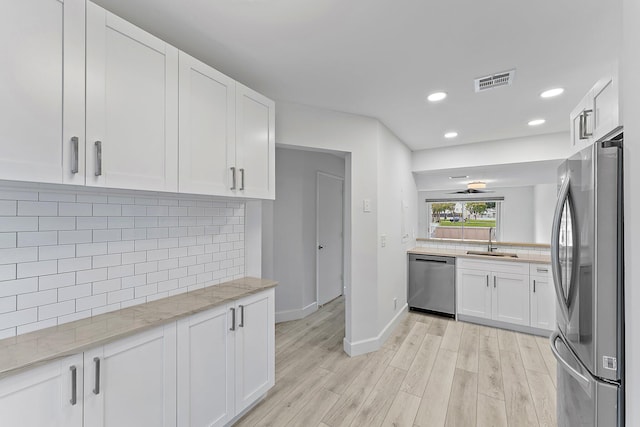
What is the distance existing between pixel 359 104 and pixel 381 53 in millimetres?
834

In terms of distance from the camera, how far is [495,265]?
357cm

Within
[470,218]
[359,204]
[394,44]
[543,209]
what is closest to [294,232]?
[359,204]

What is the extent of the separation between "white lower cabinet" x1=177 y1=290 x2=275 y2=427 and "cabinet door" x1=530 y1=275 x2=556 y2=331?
10.5ft

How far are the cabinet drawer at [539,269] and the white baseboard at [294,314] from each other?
9.43ft

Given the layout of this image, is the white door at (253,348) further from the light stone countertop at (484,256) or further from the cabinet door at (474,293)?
the cabinet door at (474,293)

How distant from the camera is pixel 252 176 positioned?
2.02m

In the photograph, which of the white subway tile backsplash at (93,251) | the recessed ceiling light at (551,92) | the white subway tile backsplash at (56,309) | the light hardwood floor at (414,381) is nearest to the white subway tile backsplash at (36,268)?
the white subway tile backsplash at (93,251)

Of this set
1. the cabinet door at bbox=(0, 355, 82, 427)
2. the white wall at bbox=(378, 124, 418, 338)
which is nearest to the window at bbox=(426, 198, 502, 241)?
the white wall at bbox=(378, 124, 418, 338)

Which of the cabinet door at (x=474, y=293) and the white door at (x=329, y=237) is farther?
the white door at (x=329, y=237)

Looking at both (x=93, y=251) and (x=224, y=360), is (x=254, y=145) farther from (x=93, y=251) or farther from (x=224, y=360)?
(x=224, y=360)

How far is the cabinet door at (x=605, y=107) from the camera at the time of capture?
116 cm

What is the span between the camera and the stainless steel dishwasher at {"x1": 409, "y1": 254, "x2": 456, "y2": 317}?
385cm

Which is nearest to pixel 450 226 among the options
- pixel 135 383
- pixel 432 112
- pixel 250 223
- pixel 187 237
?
pixel 432 112

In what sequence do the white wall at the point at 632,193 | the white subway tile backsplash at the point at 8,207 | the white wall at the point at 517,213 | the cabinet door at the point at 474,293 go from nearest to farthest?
the white wall at the point at 632,193
the white subway tile backsplash at the point at 8,207
the cabinet door at the point at 474,293
the white wall at the point at 517,213
